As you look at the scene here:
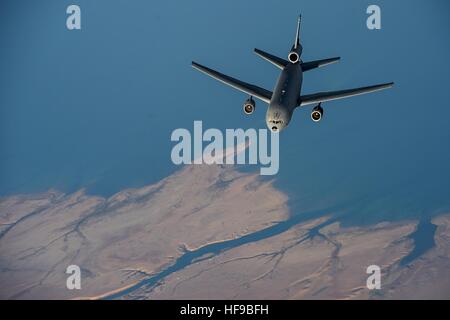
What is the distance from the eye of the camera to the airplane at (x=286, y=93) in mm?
64688

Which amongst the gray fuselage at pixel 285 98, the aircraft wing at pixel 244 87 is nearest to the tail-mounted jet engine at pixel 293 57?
the gray fuselage at pixel 285 98

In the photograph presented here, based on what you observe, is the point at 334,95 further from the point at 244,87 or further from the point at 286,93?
the point at 244,87

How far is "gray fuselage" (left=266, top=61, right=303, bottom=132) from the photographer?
64125 mm

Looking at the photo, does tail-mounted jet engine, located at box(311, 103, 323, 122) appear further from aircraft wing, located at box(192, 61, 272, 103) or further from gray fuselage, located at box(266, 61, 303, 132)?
aircraft wing, located at box(192, 61, 272, 103)

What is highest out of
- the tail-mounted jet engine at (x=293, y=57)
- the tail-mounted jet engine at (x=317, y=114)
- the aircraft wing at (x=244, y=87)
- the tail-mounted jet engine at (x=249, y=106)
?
the tail-mounted jet engine at (x=293, y=57)

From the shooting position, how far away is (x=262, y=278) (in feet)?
438

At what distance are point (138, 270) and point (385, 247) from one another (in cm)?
6414

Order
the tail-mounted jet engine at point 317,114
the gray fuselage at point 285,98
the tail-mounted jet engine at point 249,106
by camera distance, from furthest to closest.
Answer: the tail-mounted jet engine at point 249,106 < the tail-mounted jet engine at point 317,114 < the gray fuselage at point 285,98

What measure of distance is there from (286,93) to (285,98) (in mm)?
1152

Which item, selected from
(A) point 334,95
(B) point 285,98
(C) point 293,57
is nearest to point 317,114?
(A) point 334,95

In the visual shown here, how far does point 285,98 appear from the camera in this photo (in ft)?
218

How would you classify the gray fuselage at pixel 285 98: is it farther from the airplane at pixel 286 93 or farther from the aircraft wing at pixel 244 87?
the aircraft wing at pixel 244 87

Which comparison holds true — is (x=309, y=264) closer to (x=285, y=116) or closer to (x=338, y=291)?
(x=338, y=291)

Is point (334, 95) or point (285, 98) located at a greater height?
point (334, 95)
